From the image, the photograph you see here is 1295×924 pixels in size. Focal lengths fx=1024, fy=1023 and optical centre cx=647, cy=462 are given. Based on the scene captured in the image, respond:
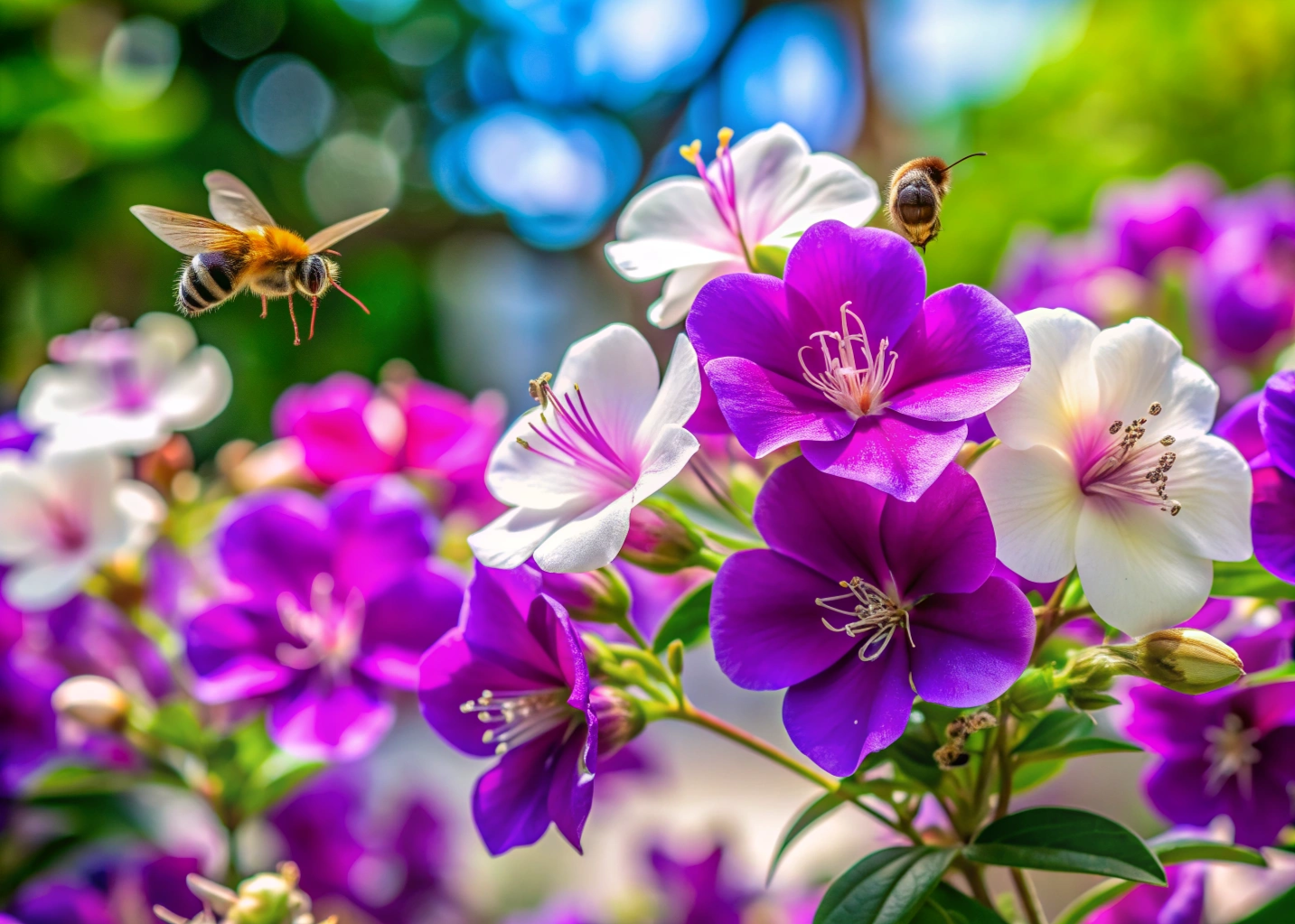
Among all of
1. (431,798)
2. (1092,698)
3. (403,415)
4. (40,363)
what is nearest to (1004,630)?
(1092,698)

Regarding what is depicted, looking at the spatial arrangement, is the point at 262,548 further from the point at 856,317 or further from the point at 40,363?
the point at 40,363

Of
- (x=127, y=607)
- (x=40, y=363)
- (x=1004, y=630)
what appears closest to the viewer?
(x=1004, y=630)

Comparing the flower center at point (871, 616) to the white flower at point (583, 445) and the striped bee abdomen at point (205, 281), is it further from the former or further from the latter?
the striped bee abdomen at point (205, 281)

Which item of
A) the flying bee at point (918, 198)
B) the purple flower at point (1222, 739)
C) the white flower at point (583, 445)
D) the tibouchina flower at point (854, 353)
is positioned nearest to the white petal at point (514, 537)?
the white flower at point (583, 445)

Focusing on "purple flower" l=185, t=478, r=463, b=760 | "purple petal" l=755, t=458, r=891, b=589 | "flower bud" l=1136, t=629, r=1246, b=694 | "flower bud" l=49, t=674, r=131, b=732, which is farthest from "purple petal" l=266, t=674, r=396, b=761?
"flower bud" l=1136, t=629, r=1246, b=694

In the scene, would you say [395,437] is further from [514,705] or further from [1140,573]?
[1140,573]

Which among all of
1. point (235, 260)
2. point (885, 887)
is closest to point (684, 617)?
point (885, 887)
